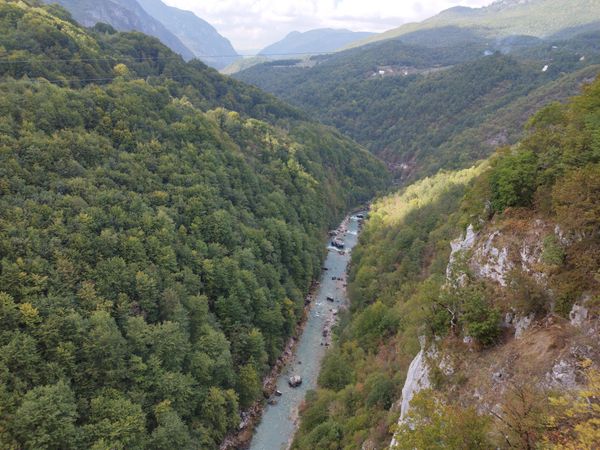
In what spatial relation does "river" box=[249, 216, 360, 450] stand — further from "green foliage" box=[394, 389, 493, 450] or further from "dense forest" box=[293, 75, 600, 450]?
"green foliage" box=[394, 389, 493, 450]

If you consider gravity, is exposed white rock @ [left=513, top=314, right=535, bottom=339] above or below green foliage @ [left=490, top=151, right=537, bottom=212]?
below

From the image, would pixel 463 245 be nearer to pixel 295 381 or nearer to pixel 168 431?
pixel 168 431

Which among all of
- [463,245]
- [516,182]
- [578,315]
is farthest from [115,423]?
[516,182]

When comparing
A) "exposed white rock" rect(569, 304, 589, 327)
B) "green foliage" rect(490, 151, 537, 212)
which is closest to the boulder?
"green foliage" rect(490, 151, 537, 212)

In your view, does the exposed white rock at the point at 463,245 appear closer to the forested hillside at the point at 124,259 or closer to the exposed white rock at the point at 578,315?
the exposed white rock at the point at 578,315

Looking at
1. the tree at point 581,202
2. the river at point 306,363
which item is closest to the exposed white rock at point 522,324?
the tree at point 581,202

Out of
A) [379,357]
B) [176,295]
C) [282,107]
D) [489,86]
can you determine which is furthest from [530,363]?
[489,86]

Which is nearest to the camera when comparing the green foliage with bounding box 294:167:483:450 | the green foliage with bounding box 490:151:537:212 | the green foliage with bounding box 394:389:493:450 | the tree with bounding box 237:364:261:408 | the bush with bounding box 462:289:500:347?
the green foliage with bounding box 394:389:493:450
